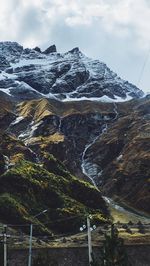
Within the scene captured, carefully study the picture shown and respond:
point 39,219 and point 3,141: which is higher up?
point 3,141

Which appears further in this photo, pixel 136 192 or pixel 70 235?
pixel 136 192

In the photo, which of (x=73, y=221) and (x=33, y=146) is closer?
(x=73, y=221)

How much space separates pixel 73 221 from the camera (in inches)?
4867

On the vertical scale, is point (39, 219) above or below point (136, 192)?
below

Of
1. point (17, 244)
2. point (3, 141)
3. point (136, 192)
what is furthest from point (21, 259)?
point (3, 141)

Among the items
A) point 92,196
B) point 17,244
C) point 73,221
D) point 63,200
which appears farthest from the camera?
point 92,196

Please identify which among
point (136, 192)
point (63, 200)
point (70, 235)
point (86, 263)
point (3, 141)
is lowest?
point (86, 263)

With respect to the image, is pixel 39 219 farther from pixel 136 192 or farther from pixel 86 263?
pixel 136 192

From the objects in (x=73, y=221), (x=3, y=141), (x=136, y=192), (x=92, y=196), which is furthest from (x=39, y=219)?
(x=3, y=141)

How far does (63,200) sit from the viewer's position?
445 feet

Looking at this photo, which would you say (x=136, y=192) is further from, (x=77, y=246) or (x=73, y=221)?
(x=77, y=246)

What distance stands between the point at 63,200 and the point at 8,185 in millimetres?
14572

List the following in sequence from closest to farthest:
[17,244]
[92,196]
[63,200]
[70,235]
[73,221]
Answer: [17,244], [70,235], [73,221], [63,200], [92,196]

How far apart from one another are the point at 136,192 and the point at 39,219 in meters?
53.0
